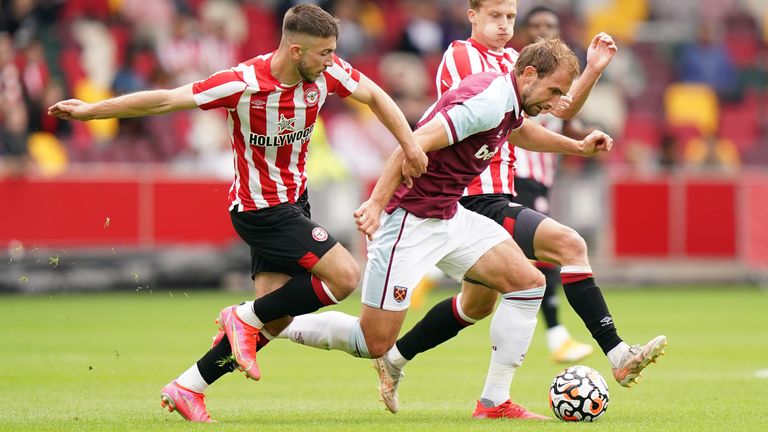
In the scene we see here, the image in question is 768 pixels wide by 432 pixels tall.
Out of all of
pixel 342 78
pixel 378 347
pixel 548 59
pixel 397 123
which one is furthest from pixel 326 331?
pixel 548 59

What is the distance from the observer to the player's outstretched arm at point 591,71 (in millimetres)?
7773

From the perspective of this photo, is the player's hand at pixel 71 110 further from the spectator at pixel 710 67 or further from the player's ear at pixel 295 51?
the spectator at pixel 710 67

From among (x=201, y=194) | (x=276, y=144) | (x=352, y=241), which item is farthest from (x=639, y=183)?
(x=276, y=144)

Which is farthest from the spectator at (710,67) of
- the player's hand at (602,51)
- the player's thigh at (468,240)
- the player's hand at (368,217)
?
the player's hand at (368,217)

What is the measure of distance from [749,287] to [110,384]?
12575 millimetres

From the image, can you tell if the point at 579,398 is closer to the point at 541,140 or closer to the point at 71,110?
the point at 541,140

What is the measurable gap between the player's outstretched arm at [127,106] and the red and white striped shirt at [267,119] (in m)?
0.13

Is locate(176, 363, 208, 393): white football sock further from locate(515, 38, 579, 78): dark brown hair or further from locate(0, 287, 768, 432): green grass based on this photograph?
locate(515, 38, 579, 78): dark brown hair

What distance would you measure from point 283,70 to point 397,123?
0.71m

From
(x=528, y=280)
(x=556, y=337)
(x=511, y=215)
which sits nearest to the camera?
(x=528, y=280)

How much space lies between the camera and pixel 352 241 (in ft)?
60.0

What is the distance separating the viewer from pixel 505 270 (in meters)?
7.40

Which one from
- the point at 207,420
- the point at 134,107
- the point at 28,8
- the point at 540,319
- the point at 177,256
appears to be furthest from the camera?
the point at 28,8

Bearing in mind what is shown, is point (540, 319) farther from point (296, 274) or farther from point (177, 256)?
point (296, 274)
